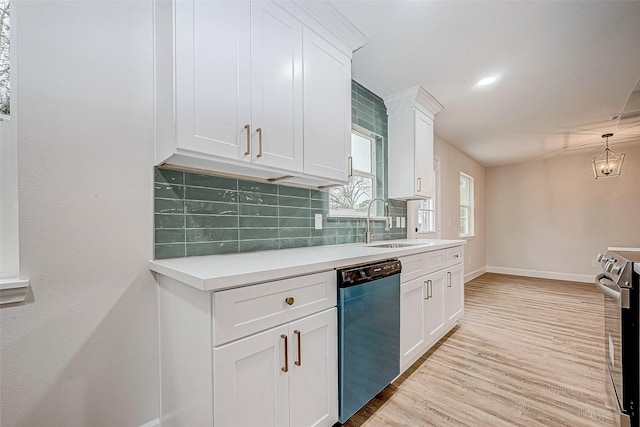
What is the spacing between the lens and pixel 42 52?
1.12 meters

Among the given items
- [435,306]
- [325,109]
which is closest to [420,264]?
[435,306]

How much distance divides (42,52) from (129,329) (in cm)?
126

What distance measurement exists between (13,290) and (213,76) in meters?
1.18

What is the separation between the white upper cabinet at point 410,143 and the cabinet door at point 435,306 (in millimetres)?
957

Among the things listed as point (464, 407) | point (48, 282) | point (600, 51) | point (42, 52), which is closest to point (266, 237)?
point (48, 282)

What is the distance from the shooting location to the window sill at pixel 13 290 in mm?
1012

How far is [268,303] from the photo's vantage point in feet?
3.63

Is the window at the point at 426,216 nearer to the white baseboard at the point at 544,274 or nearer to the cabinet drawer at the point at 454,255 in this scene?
the cabinet drawer at the point at 454,255

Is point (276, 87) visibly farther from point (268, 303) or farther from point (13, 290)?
point (13, 290)

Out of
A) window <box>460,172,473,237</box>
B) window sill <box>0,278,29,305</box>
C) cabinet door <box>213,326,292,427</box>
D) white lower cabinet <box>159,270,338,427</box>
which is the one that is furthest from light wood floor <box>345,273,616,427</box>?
window <box>460,172,473,237</box>

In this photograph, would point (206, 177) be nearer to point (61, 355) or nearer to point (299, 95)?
point (299, 95)

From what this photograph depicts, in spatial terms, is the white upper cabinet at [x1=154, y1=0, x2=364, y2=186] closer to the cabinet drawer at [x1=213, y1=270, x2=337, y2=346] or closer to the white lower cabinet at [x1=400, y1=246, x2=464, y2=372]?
the cabinet drawer at [x1=213, y1=270, x2=337, y2=346]

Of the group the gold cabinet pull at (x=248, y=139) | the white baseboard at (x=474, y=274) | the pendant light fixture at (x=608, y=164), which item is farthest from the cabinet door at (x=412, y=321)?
the pendant light fixture at (x=608, y=164)

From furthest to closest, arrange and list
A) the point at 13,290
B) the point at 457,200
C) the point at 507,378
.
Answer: the point at 457,200
the point at 507,378
the point at 13,290
